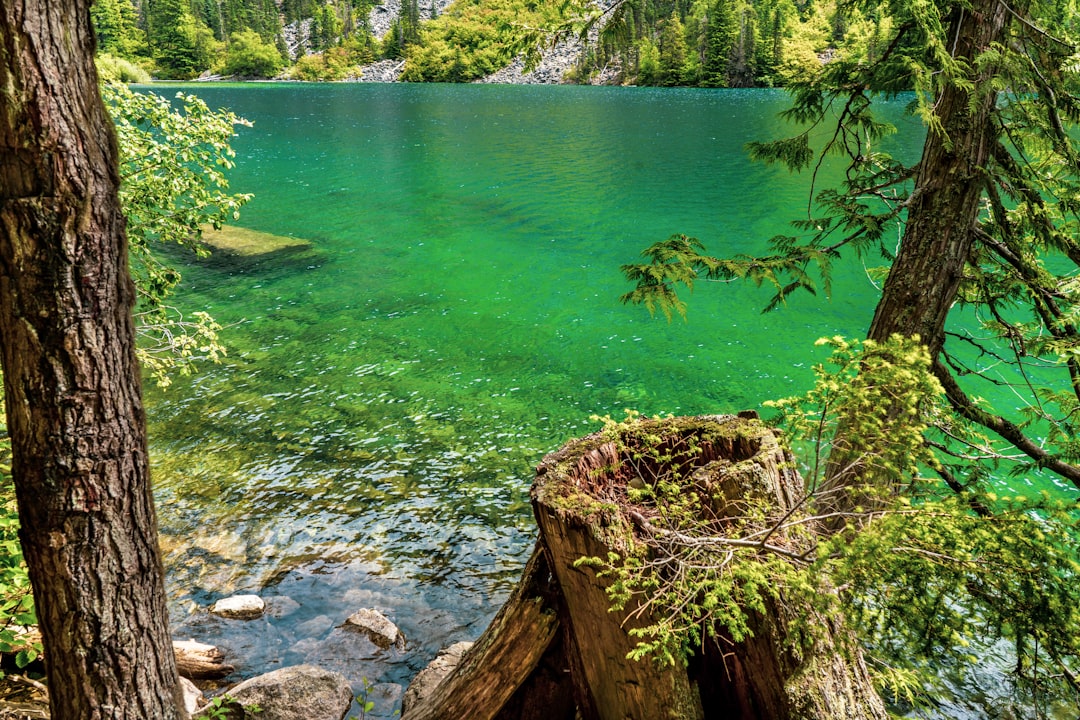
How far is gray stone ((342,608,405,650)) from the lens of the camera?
6.79m

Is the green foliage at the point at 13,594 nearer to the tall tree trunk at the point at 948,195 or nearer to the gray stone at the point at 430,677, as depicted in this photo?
the gray stone at the point at 430,677

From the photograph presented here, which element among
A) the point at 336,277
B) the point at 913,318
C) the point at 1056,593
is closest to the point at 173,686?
the point at 1056,593

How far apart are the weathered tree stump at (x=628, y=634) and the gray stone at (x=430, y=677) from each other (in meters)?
1.67

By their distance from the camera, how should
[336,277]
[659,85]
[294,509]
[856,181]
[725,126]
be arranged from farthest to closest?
1. [659,85]
2. [725,126]
3. [336,277]
4. [294,509]
5. [856,181]

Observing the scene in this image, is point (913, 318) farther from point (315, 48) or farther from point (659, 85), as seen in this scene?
point (315, 48)

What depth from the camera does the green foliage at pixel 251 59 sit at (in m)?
137

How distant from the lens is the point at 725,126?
51.2 metres

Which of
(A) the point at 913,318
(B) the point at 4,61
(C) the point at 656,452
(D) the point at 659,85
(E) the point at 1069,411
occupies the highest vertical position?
(D) the point at 659,85

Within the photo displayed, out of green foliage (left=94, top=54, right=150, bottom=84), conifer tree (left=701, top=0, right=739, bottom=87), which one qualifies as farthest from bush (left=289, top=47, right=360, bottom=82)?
green foliage (left=94, top=54, right=150, bottom=84)

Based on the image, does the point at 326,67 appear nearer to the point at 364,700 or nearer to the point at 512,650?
the point at 364,700

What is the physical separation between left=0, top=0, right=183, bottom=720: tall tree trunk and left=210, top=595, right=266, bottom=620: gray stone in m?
4.21

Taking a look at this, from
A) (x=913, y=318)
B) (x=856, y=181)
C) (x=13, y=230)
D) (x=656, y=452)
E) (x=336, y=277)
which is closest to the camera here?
(x=13, y=230)

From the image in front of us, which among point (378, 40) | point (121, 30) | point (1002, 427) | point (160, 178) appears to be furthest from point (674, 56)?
point (1002, 427)

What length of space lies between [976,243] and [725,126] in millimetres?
50047
